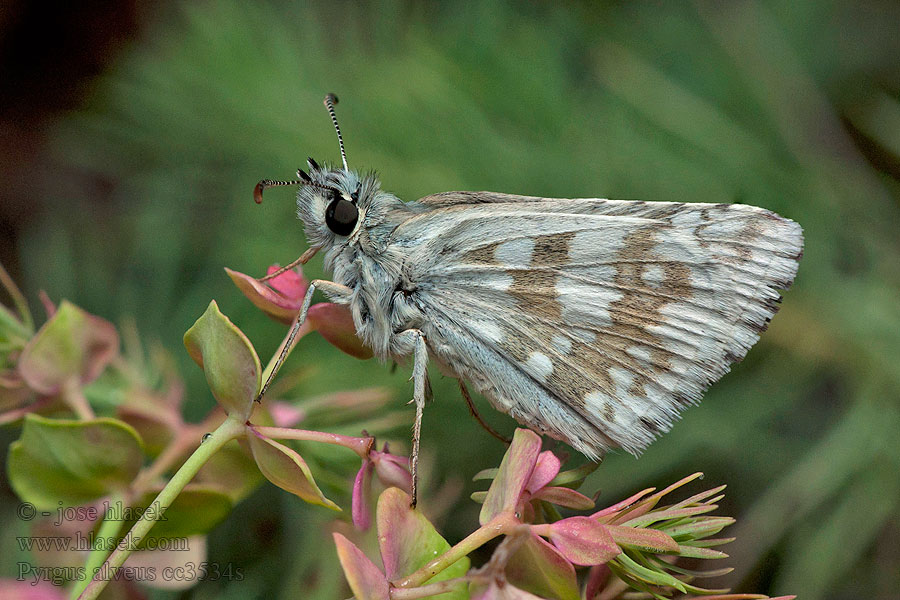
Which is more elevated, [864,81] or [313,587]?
[864,81]

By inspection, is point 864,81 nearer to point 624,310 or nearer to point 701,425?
point 701,425

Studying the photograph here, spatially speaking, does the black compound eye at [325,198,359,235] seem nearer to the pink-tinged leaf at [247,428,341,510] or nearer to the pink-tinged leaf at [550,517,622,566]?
the pink-tinged leaf at [247,428,341,510]

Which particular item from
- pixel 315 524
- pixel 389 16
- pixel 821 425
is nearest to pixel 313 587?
pixel 315 524

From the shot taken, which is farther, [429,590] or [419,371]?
[419,371]

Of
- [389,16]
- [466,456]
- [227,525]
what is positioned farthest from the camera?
[389,16]

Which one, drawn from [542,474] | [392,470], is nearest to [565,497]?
[542,474]

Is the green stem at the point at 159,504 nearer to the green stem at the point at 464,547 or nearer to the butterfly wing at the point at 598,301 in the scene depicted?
the green stem at the point at 464,547

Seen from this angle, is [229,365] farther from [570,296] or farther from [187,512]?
[570,296]
